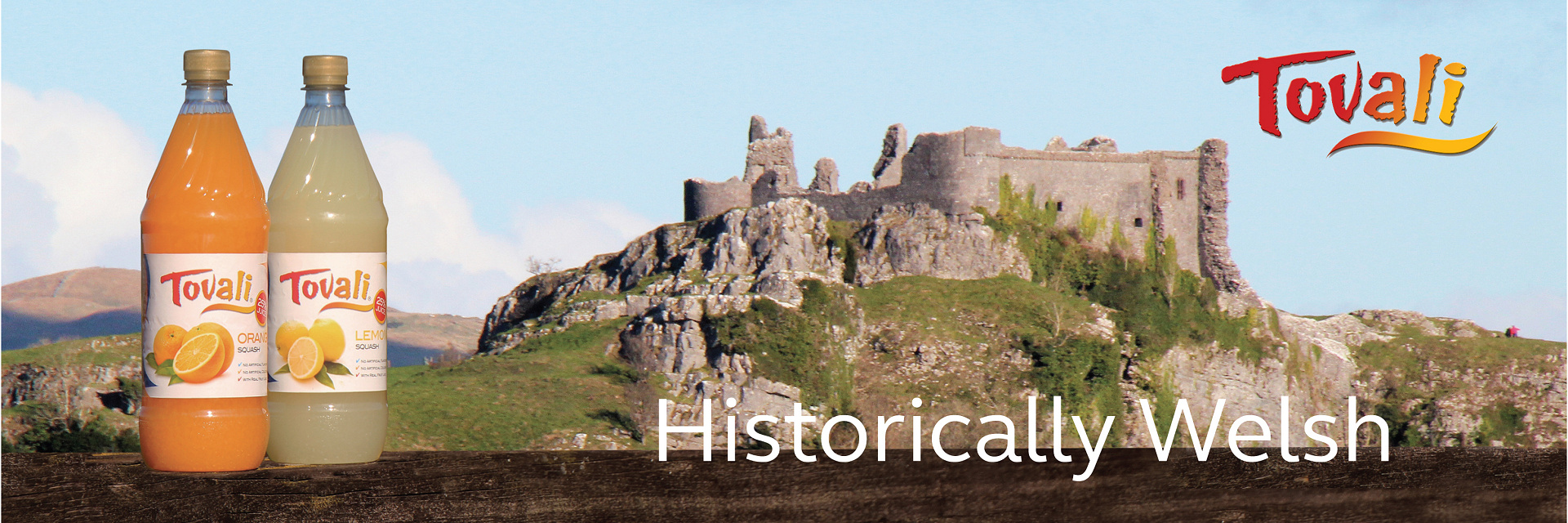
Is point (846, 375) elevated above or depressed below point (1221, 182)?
below

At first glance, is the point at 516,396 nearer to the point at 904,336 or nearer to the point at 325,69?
the point at 904,336

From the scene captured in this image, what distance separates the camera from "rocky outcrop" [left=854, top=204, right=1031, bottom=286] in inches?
2137

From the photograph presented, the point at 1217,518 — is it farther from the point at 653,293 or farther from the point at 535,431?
the point at 653,293

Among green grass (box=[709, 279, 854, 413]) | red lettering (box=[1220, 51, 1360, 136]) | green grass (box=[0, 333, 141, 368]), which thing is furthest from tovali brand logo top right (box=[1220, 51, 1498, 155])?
green grass (box=[0, 333, 141, 368])

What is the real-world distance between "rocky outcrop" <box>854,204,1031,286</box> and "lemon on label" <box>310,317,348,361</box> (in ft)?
165

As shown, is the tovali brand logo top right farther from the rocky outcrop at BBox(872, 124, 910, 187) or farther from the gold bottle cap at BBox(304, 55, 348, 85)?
the gold bottle cap at BBox(304, 55, 348, 85)

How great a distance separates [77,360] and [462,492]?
124ft

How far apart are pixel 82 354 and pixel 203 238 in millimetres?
38172

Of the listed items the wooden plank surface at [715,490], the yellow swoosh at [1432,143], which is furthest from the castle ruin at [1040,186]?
the wooden plank surface at [715,490]

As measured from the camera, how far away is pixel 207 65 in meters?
3.43

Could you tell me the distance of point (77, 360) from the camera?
3719 centimetres

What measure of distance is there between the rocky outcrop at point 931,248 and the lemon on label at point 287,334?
1983 inches

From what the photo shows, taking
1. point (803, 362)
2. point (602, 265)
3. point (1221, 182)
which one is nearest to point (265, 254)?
point (803, 362)

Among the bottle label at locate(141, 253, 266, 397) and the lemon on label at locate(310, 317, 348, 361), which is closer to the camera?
the bottle label at locate(141, 253, 266, 397)
